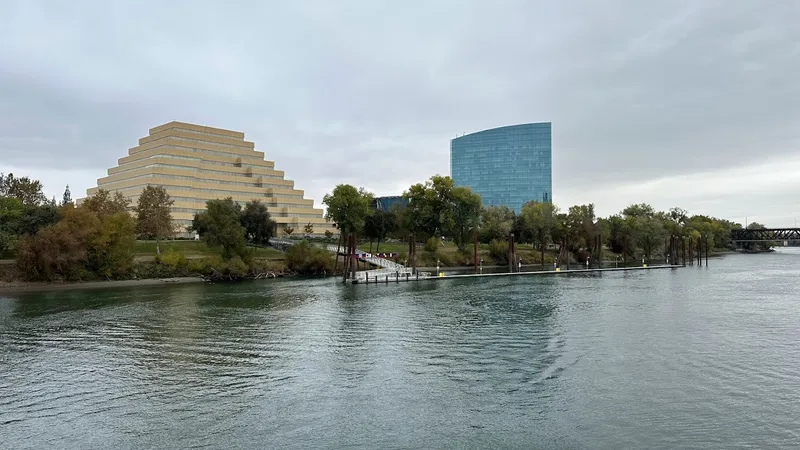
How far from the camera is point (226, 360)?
2516cm

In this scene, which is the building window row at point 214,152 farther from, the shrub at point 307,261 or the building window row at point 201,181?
the shrub at point 307,261

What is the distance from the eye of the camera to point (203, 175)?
445 feet

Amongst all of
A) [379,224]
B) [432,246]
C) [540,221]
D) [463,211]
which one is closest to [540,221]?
[540,221]

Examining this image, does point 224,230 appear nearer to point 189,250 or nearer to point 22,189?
point 189,250

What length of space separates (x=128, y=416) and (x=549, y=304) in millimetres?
34907

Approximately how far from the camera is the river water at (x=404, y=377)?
16188 mm

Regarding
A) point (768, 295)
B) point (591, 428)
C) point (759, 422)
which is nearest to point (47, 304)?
point (591, 428)

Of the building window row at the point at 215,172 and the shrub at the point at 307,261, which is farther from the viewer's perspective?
the building window row at the point at 215,172

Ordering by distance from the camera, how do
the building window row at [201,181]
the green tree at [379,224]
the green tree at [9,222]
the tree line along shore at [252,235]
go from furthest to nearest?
the building window row at [201,181]
the green tree at [379,224]
the tree line along shore at [252,235]
the green tree at [9,222]

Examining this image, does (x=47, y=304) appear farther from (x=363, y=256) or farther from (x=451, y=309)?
(x=363, y=256)

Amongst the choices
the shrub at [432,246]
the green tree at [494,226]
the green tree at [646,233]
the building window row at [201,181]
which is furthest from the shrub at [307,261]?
the green tree at [646,233]

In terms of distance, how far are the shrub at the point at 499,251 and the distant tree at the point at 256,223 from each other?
151 ft

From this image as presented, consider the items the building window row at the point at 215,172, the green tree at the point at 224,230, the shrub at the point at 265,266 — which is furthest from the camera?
the building window row at the point at 215,172

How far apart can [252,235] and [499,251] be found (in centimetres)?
5055
